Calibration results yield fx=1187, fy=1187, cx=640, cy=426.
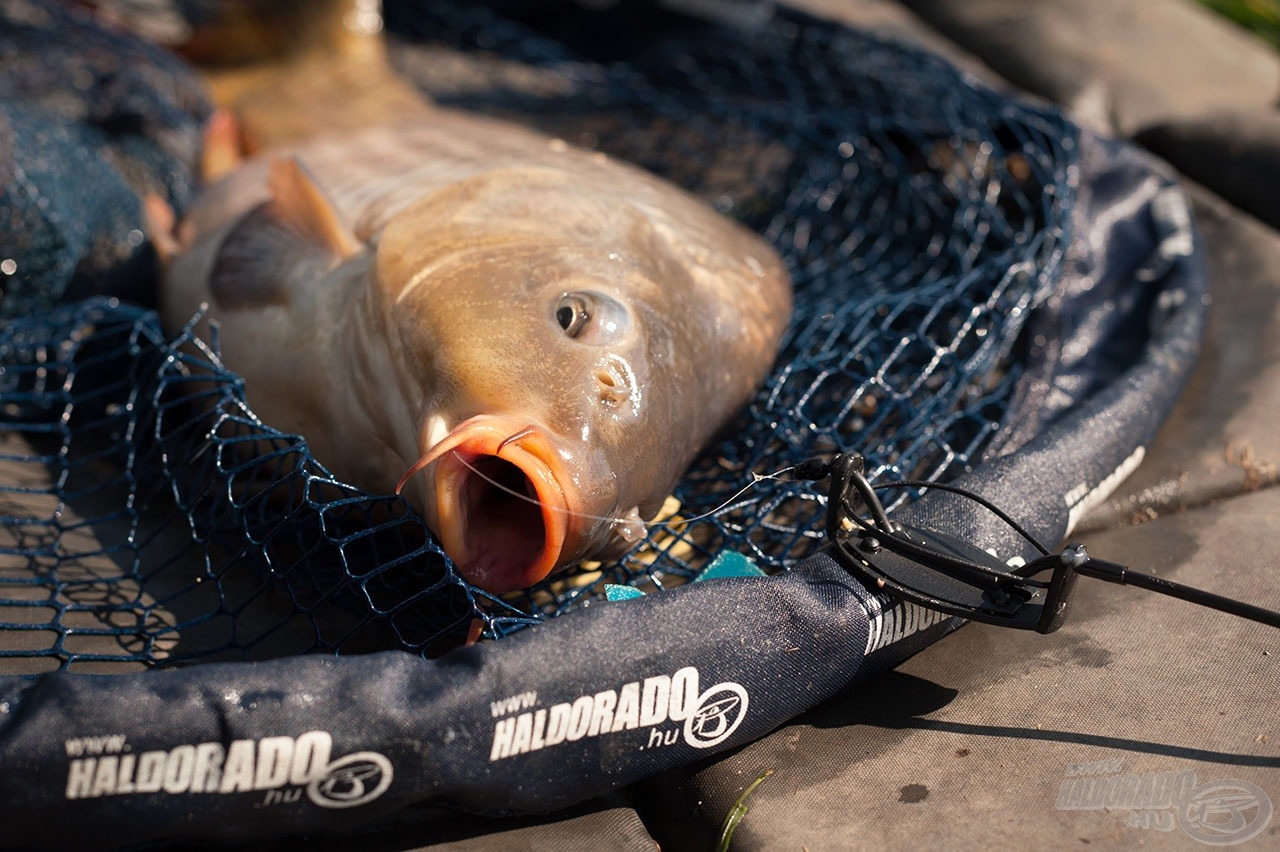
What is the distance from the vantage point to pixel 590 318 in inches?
82.9

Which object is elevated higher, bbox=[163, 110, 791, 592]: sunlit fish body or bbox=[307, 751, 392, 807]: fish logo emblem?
bbox=[163, 110, 791, 592]: sunlit fish body

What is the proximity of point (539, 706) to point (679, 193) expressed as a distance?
1.69 m

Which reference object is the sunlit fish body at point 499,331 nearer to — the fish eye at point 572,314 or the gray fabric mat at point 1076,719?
the fish eye at point 572,314

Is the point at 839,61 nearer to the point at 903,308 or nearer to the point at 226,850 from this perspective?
the point at 903,308

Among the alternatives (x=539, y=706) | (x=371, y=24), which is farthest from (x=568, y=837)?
(x=371, y=24)

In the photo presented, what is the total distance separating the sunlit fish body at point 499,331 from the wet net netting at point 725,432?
13 cm

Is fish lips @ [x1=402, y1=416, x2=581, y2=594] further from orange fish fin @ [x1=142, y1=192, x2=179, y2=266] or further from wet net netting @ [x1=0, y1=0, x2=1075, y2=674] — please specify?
orange fish fin @ [x1=142, y1=192, x2=179, y2=266]

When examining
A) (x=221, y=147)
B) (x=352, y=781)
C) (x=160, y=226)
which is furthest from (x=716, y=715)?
(x=221, y=147)

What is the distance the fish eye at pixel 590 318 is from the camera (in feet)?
6.86

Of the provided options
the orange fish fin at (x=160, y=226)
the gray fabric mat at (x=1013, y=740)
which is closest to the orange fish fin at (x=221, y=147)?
the orange fish fin at (x=160, y=226)

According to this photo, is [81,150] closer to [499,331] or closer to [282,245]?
[282,245]

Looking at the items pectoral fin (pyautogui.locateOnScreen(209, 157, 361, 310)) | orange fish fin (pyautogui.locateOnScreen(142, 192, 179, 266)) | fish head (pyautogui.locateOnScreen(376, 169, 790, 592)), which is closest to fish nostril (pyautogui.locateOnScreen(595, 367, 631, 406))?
fish head (pyautogui.locateOnScreen(376, 169, 790, 592))

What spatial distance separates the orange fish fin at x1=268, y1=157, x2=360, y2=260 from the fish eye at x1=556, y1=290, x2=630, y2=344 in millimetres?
712

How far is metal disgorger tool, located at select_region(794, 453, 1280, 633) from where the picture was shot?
1854 mm
